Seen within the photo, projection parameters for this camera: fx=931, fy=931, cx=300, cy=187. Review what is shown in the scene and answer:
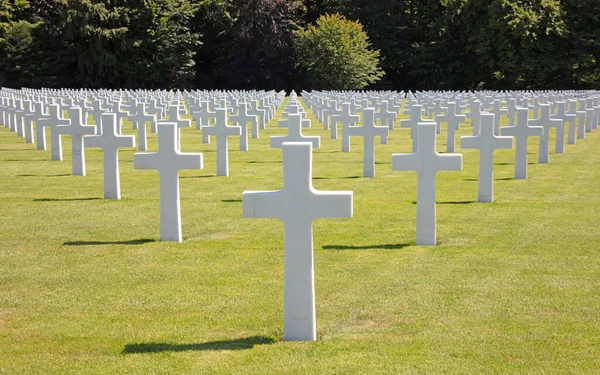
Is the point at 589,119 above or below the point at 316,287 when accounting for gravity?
above

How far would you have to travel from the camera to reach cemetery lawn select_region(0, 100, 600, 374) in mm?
5477

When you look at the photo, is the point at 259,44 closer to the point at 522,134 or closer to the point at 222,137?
the point at 222,137

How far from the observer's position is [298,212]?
5.60m

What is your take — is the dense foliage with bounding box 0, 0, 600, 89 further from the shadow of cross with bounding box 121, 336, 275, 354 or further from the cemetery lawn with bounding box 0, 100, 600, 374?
the shadow of cross with bounding box 121, 336, 275, 354

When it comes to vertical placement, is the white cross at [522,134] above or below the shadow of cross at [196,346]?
above

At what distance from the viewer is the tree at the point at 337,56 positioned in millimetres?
56750

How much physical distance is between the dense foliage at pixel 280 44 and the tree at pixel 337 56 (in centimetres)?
11

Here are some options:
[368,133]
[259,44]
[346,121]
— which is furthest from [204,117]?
[259,44]

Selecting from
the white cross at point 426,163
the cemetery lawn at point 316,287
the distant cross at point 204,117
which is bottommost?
the cemetery lawn at point 316,287

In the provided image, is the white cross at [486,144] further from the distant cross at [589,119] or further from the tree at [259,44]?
the tree at [259,44]

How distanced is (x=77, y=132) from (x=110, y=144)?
9.18ft

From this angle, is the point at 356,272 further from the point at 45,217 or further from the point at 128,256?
the point at 45,217

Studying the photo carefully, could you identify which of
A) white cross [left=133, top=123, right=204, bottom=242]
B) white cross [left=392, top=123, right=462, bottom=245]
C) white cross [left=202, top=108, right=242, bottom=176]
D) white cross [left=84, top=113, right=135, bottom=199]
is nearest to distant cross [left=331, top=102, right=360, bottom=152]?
white cross [left=202, top=108, right=242, bottom=176]

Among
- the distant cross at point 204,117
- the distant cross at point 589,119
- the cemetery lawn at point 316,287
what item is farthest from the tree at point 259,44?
the cemetery lawn at point 316,287
